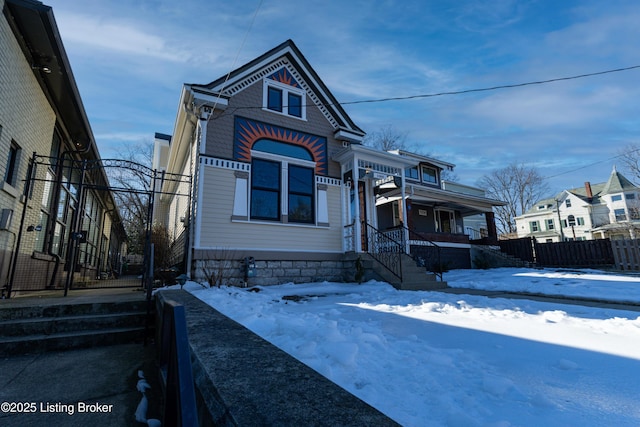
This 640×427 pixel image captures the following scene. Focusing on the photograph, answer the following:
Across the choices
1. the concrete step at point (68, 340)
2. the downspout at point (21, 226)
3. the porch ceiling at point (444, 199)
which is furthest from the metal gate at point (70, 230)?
the porch ceiling at point (444, 199)

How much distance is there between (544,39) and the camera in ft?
Result: 27.8

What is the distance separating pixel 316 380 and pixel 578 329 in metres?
3.46

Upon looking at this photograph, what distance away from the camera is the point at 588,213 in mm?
36188

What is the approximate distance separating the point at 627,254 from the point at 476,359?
15454 millimetres

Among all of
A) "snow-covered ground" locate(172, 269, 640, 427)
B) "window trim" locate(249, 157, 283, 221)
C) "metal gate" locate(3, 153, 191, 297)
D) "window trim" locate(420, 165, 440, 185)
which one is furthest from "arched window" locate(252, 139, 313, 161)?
"window trim" locate(420, 165, 440, 185)

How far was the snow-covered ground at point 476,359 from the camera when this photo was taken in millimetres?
1541

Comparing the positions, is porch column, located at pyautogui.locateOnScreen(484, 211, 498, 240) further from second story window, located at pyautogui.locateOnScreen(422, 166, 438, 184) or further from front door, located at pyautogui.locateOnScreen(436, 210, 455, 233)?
second story window, located at pyautogui.locateOnScreen(422, 166, 438, 184)

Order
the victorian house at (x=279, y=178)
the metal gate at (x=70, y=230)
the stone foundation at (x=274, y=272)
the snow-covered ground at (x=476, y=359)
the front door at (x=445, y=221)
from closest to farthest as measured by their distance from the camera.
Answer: the snow-covered ground at (x=476, y=359), the metal gate at (x=70, y=230), the stone foundation at (x=274, y=272), the victorian house at (x=279, y=178), the front door at (x=445, y=221)

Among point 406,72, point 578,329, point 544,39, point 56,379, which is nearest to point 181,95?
point 406,72

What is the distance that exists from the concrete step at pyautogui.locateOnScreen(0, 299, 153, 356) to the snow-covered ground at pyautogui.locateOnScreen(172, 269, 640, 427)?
1185 millimetres

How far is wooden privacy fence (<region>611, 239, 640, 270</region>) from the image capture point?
12.2 metres

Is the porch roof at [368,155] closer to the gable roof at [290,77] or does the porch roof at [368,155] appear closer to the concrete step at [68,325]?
the gable roof at [290,77]

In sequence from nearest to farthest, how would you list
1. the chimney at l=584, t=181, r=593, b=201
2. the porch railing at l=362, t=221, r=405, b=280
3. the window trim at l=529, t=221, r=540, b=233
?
the porch railing at l=362, t=221, r=405, b=280, the chimney at l=584, t=181, r=593, b=201, the window trim at l=529, t=221, r=540, b=233

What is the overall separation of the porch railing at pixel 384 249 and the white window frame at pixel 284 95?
4.02 m
